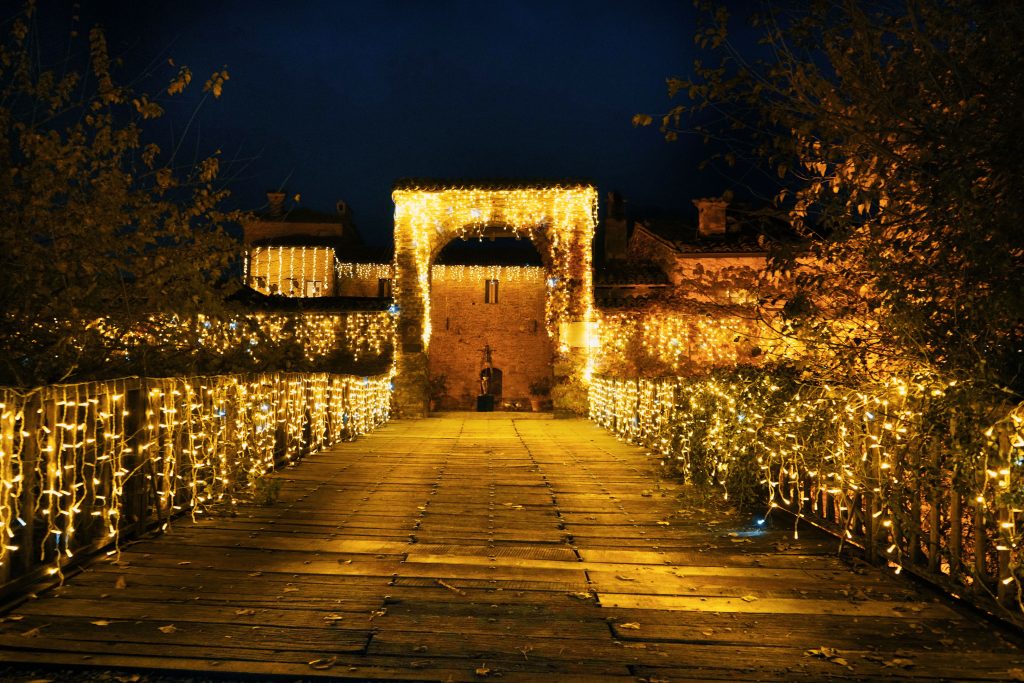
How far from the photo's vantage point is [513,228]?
1848cm

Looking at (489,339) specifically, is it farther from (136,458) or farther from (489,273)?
(136,458)

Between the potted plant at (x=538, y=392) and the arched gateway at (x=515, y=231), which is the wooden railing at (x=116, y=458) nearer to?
the arched gateway at (x=515, y=231)

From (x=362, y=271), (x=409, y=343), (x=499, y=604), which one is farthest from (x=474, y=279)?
(x=499, y=604)

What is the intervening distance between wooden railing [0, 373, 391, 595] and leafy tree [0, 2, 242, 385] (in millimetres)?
1067

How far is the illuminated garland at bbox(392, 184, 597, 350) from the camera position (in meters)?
18.0

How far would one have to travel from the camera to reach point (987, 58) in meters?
4.39

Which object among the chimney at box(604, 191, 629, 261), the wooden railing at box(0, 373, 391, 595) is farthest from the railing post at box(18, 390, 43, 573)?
the chimney at box(604, 191, 629, 261)

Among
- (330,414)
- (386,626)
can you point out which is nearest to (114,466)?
(386,626)

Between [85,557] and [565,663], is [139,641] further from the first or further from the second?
[565,663]

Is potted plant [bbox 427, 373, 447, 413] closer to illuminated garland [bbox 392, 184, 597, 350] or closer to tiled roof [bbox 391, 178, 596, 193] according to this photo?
illuminated garland [bbox 392, 184, 597, 350]

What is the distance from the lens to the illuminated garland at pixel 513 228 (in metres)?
18.0

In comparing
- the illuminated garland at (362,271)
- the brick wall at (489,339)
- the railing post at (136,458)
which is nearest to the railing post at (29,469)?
the railing post at (136,458)

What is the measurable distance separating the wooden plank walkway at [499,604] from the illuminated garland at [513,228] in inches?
481

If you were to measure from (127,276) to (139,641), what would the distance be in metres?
4.74
